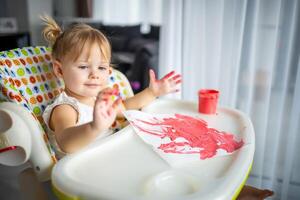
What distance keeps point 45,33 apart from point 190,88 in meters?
0.90

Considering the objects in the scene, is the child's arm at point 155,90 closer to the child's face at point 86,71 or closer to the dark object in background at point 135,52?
the child's face at point 86,71

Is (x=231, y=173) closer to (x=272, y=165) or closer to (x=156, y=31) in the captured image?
(x=272, y=165)

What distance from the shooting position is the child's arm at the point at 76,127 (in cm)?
64

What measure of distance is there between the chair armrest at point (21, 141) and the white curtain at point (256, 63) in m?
1.05

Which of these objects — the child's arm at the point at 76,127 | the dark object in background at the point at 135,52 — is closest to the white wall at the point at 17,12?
the dark object in background at the point at 135,52

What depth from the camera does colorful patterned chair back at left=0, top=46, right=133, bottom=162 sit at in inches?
32.9

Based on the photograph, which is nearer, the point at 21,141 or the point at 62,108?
the point at 21,141

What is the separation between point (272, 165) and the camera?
1.53 meters

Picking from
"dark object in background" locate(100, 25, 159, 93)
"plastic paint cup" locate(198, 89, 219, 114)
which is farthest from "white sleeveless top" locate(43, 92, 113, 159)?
"dark object in background" locate(100, 25, 159, 93)

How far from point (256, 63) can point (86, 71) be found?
36.7 inches

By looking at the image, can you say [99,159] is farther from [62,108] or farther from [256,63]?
[256,63]

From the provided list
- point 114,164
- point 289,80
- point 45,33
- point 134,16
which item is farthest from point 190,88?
point 134,16

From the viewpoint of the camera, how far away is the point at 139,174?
65 centimetres

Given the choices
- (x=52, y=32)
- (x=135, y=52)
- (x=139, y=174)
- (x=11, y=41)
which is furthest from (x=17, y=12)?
(x=139, y=174)
